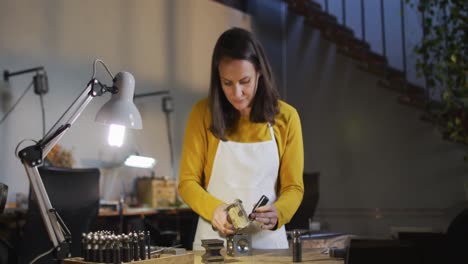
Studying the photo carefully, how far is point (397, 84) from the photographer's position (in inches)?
242

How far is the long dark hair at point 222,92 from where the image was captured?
1.88 meters

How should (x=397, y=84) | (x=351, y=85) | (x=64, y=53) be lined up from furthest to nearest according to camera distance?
1. (x=351, y=85)
2. (x=397, y=84)
3. (x=64, y=53)

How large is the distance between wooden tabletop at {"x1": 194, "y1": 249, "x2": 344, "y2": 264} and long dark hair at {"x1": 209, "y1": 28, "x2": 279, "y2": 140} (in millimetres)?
467

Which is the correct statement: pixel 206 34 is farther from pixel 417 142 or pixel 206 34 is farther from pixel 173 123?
pixel 417 142

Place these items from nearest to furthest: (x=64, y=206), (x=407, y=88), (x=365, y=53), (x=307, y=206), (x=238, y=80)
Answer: (x=238, y=80)
(x=64, y=206)
(x=307, y=206)
(x=407, y=88)
(x=365, y=53)

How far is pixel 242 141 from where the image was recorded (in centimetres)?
200

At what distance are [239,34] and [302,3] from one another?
5.05m

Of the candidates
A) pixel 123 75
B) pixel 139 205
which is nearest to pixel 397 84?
pixel 139 205

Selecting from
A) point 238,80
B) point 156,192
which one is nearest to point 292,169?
point 238,80

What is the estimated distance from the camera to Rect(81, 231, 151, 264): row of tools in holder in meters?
Result: 1.23

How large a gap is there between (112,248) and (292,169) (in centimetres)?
89

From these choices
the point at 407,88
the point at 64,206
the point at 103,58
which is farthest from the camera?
the point at 407,88

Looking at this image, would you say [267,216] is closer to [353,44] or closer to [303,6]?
[353,44]

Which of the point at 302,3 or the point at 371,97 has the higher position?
the point at 302,3
